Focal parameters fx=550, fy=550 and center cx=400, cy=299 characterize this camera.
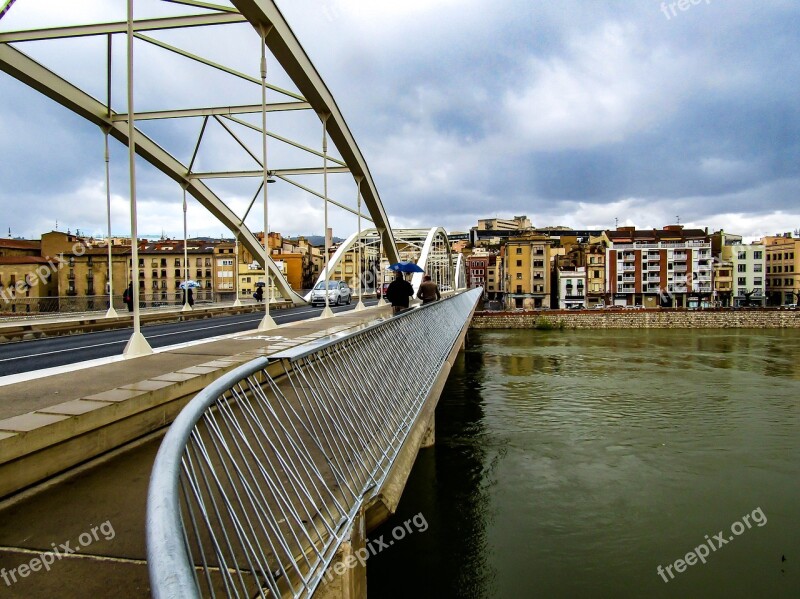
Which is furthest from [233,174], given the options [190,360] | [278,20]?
[190,360]

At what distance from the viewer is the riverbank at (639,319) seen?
2394 inches

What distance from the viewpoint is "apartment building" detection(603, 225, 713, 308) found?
76.0 meters

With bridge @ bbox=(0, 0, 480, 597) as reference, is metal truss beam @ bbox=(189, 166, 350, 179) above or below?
above

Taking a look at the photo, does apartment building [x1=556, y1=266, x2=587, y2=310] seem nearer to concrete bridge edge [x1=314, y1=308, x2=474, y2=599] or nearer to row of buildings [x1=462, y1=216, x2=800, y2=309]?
row of buildings [x1=462, y1=216, x2=800, y2=309]

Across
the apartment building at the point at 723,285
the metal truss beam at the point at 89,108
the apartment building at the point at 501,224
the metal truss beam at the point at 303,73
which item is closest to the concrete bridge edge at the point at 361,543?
the metal truss beam at the point at 303,73

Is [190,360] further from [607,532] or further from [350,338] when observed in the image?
[607,532]

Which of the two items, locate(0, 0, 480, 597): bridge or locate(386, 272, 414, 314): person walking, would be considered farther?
locate(386, 272, 414, 314): person walking

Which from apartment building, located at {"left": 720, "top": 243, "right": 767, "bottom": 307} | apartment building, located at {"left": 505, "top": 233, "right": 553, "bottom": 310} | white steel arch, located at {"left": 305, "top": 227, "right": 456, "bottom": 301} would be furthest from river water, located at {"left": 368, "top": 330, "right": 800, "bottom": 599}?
apartment building, located at {"left": 720, "top": 243, "right": 767, "bottom": 307}

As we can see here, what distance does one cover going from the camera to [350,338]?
5.04 m

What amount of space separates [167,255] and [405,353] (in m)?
75.5

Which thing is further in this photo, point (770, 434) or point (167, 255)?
point (167, 255)

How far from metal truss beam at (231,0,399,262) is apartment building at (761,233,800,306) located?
268 ft

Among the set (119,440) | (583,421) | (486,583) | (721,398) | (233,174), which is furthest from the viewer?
(721,398)

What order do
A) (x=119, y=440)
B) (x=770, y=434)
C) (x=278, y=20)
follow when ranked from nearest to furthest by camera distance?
(x=119, y=440)
(x=278, y=20)
(x=770, y=434)
